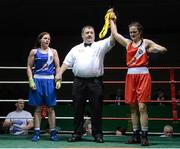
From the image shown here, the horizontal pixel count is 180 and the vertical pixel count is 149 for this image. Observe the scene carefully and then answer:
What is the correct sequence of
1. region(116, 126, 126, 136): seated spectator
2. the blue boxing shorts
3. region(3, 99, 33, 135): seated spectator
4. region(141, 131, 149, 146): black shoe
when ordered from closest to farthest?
region(141, 131, 149, 146): black shoe → the blue boxing shorts → region(3, 99, 33, 135): seated spectator → region(116, 126, 126, 136): seated spectator

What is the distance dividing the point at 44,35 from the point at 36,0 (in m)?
4.36

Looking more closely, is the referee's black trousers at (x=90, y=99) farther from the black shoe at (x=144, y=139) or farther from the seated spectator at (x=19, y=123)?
the seated spectator at (x=19, y=123)

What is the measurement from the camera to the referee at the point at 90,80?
4.70m

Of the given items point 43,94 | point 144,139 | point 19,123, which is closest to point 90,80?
point 43,94

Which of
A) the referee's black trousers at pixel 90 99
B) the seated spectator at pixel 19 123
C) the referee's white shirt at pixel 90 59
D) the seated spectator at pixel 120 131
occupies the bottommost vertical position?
the seated spectator at pixel 120 131

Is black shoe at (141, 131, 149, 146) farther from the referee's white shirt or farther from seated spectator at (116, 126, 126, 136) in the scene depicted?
seated spectator at (116, 126, 126, 136)

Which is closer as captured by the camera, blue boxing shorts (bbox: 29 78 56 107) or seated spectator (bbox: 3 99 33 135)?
blue boxing shorts (bbox: 29 78 56 107)

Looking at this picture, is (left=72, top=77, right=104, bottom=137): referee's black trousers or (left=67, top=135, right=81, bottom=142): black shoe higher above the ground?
(left=72, top=77, right=104, bottom=137): referee's black trousers

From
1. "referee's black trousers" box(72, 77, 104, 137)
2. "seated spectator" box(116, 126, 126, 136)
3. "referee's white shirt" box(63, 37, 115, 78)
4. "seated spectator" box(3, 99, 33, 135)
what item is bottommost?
"seated spectator" box(116, 126, 126, 136)

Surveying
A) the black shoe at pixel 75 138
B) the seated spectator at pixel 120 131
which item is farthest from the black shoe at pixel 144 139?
the seated spectator at pixel 120 131

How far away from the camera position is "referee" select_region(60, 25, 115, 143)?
185 inches

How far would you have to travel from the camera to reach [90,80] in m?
4.75

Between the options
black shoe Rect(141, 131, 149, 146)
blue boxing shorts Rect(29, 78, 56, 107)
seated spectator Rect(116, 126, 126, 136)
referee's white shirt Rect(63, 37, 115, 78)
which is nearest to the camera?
black shoe Rect(141, 131, 149, 146)

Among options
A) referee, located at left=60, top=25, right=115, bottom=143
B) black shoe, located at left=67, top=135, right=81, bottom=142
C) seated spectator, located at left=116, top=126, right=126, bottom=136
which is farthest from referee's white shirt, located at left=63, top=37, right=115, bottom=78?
seated spectator, located at left=116, top=126, right=126, bottom=136
